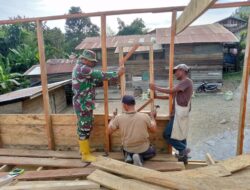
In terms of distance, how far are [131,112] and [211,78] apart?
1853cm

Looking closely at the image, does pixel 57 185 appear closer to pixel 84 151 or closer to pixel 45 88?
pixel 84 151

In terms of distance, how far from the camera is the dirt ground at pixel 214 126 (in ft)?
28.3

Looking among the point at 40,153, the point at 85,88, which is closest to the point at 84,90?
the point at 85,88

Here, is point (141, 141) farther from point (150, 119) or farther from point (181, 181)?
point (181, 181)

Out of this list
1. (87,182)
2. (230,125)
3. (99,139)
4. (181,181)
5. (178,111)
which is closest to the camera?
(181,181)

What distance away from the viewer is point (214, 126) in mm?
11617

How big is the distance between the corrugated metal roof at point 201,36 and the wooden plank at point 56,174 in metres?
17.0

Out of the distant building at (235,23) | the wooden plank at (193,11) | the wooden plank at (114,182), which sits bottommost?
the wooden plank at (114,182)

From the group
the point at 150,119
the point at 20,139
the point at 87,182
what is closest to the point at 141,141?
the point at 150,119

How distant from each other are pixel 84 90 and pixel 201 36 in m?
18.6

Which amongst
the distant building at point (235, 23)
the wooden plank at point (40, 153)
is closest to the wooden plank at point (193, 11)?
the wooden plank at point (40, 153)

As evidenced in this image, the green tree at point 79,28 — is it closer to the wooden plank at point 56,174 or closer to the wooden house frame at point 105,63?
the wooden house frame at point 105,63

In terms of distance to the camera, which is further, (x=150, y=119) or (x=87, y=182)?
(x=150, y=119)

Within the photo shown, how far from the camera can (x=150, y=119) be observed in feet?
11.7
